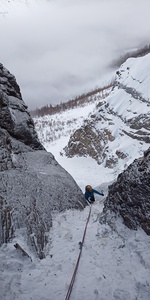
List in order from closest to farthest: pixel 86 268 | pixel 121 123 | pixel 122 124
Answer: pixel 86 268 → pixel 122 124 → pixel 121 123

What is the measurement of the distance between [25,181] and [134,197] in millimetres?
4320

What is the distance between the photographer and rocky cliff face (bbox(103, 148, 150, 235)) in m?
7.13

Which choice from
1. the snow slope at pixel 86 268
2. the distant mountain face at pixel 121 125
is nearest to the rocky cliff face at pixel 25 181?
the snow slope at pixel 86 268

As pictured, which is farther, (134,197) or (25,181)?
(25,181)

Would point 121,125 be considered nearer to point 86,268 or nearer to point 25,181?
point 25,181

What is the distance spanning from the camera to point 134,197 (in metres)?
7.65

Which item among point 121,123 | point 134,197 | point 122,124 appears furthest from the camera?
point 121,123

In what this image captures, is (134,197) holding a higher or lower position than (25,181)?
higher

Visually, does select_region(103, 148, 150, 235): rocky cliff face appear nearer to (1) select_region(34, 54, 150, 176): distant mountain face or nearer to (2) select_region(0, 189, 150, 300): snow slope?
(2) select_region(0, 189, 150, 300): snow slope

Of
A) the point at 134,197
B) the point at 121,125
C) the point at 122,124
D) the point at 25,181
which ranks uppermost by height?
the point at 134,197

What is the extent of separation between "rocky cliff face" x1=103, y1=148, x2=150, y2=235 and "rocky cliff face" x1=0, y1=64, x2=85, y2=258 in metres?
2.29

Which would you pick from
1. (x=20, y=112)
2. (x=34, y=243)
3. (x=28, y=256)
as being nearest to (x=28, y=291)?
(x=28, y=256)

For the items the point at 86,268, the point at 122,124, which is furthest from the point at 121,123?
the point at 86,268

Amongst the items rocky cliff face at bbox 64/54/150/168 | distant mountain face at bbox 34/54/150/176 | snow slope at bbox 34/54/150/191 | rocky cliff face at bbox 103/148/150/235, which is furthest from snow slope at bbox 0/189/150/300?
A: rocky cliff face at bbox 64/54/150/168
